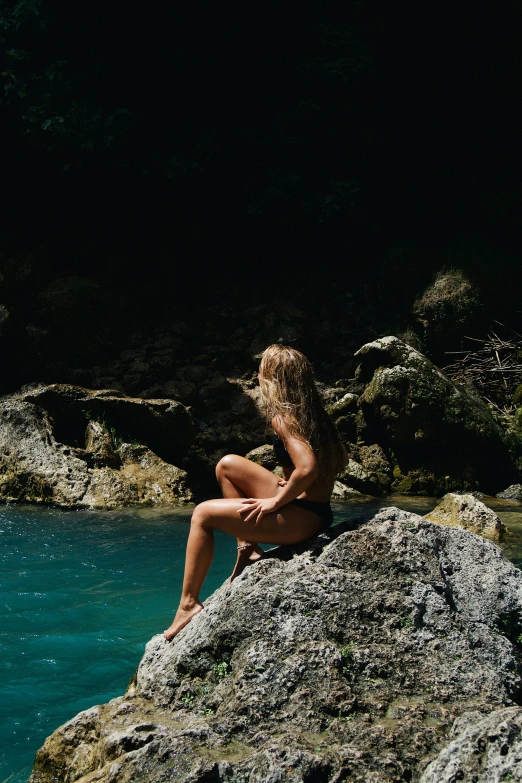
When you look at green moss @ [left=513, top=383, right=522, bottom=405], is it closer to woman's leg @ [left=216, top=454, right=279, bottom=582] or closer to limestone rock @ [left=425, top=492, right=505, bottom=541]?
limestone rock @ [left=425, top=492, right=505, bottom=541]

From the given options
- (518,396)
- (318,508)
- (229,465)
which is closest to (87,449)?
(518,396)

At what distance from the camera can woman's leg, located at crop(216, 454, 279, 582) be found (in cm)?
366

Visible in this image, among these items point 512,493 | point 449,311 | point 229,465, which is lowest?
point 512,493

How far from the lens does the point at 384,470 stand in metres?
10.6

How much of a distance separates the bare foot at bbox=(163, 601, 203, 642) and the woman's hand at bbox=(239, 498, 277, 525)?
0.49 m

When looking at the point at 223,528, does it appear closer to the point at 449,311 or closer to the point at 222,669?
the point at 222,669

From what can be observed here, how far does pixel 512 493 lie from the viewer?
10398 mm

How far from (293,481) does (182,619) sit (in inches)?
33.9

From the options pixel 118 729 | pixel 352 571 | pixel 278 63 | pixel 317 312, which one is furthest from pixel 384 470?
pixel 278 63

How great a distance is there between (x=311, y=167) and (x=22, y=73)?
19.3ft

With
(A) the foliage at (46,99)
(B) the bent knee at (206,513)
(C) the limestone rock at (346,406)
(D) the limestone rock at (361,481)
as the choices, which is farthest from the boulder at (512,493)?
(A) the foliage at (46,99)

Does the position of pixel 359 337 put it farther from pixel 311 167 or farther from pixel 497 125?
pixel 497 125

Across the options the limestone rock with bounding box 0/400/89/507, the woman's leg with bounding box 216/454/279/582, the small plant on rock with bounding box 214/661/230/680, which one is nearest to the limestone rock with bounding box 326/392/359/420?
the limestone rock with bounding box 0/400/89/507

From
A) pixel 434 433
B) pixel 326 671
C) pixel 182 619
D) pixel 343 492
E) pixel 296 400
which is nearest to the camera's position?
pixel 326 671
